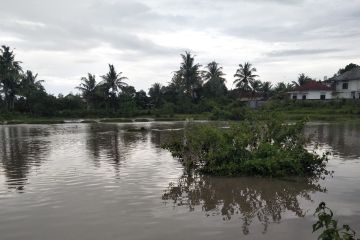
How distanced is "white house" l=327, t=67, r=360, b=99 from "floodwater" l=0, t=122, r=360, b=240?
48832 millimetres

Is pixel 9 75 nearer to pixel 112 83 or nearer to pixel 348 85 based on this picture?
pixel 112 83

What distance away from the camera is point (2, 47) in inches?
2569

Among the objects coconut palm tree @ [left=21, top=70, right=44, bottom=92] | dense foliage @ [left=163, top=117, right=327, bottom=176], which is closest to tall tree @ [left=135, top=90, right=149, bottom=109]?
coconut palm tree @ [left=21, top=70, right=44, bottom=92]

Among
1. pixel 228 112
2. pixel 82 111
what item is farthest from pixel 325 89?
pixel 82 111

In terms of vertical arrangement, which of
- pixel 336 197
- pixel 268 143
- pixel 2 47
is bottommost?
pixel 336 197

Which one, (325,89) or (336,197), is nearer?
(336,197)

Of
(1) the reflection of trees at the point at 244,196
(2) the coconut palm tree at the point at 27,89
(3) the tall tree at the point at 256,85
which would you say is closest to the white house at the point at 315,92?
(3) the tall tree at the point at 256,85

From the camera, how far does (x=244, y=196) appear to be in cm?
1059

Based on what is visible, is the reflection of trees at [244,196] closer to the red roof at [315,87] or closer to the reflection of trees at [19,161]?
the reflection of trees at [19,161]

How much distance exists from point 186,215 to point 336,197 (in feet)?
13.2

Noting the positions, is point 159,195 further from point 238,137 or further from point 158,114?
point 158,114

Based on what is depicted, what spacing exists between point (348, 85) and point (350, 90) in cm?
86

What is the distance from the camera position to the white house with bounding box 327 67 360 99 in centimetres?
6028

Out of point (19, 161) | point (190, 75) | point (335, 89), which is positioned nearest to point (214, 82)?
point (190, 75)
